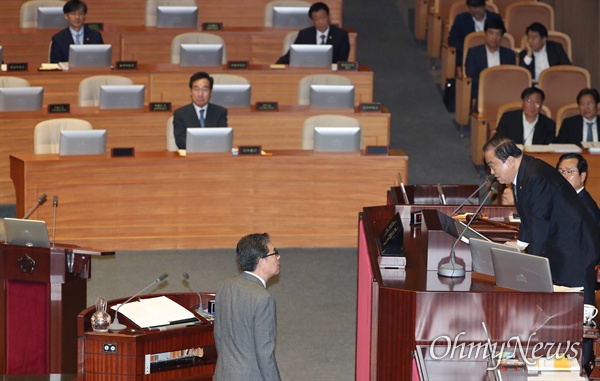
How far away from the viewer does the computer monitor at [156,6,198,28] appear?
10062mm

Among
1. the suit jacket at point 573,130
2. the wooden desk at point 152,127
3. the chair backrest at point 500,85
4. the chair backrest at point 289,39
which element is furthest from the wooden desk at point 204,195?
the chair backrest at point 289,39

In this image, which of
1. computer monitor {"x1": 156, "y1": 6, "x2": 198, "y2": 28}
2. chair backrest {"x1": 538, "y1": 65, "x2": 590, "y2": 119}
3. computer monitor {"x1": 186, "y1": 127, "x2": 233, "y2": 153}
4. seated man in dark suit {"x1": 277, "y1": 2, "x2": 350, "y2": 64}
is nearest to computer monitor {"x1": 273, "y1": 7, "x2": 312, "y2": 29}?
seated man in dark suit {"x1": 277, "y1": 2, "x2": 350, "y2": 64}

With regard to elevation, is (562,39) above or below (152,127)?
above

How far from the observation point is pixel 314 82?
888cm

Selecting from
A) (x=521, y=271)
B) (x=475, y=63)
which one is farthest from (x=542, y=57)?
(x=521, y=271)

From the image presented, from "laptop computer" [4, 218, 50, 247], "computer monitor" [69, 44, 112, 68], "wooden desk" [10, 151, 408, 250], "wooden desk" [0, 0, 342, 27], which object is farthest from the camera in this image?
"wooden desk" [0, 0, 342, 27]

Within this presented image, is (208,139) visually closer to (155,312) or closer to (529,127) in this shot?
(529,127)

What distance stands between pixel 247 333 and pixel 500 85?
18.1 feet

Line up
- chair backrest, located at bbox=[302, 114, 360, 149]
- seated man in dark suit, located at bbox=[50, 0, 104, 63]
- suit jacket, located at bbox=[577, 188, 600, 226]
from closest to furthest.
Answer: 1. suit jacket, located at bbox=[577, 188, 600, 226]
2. chair backrest, located at bbox=[302, 114, 360, 149]
3. seated man in dark suit, located at bbox=[50, 0, 104, 63]

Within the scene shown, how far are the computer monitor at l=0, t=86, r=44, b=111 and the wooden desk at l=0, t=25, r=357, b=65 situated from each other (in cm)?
179

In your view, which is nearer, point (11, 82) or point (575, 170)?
point (575, 170)

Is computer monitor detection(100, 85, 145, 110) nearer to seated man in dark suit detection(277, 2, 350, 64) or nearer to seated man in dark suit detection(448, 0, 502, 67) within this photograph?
seated man in dark suit detection(277, 2, 350, 64)

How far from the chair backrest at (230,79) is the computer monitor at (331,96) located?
61 cm

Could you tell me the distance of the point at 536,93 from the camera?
26.9ft
